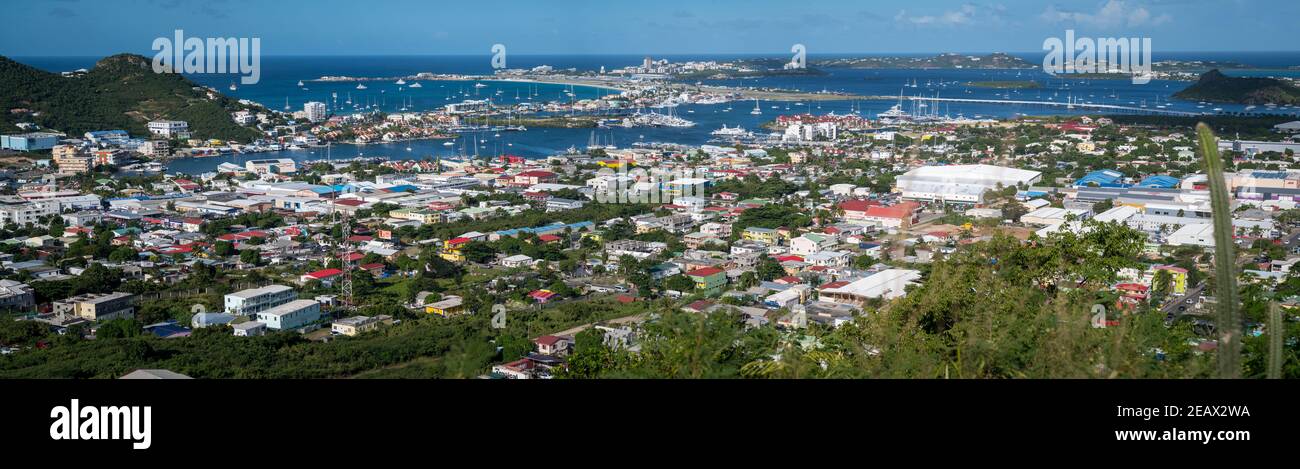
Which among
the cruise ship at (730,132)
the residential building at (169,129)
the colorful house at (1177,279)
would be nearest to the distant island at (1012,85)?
the cruise ship at (730,132)

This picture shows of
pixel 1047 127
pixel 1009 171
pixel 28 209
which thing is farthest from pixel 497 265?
pixel 1047 127

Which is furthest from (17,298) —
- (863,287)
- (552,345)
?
(863,287)

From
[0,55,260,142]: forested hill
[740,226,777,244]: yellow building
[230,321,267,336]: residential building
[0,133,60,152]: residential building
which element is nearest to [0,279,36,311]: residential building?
[230,321,267,336]: residential building

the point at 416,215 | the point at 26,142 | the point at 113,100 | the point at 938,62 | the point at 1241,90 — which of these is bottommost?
the point at 416,215

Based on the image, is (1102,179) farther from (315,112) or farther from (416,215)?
(315,112)

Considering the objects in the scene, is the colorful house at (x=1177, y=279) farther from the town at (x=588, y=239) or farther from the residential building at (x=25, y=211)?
the residential building at (x=25, y=211)

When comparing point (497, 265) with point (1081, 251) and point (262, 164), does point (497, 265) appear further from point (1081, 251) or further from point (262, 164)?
point (262, 164)
